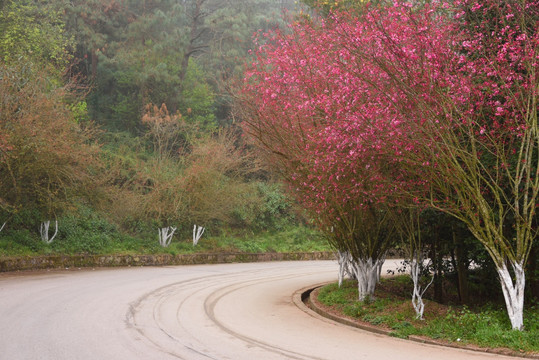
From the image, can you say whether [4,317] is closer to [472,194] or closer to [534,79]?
[472,194]

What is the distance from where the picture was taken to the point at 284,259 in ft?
90.8

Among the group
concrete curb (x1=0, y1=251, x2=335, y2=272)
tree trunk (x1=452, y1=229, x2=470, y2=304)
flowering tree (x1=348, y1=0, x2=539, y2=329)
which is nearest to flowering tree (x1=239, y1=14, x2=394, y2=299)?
flowering tree (x1=348, y1=0, x2=539, y2=329)

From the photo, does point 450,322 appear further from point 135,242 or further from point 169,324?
point 135,242

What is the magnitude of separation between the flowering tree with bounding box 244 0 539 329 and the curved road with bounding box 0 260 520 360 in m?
2.61

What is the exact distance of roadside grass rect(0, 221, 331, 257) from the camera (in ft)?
66.0

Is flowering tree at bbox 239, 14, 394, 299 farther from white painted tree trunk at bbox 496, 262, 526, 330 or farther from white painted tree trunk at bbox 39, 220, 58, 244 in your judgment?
white painted tree trunk at bbox 39, 220, 58, 244

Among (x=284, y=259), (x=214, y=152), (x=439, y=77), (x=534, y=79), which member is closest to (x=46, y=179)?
(x=214, y=152)

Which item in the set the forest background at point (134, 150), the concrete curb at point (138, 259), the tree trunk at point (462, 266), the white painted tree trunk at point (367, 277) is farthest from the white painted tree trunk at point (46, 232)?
the tree trunk at point (462, 266)

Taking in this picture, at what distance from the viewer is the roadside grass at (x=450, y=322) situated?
7961mm

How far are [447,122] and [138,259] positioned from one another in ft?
52.3

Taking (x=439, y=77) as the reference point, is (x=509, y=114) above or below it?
below

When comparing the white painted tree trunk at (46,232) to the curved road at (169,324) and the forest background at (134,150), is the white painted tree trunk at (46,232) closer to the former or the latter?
the forest background at (134,150)

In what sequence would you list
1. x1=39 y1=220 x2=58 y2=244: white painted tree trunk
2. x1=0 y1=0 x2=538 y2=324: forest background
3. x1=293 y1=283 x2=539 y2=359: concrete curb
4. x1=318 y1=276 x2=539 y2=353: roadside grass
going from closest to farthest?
x1=293 y1=283 x2=539 y2=359: concrete curb
x1=318 y1=276 x2=539 y2=353: roadside grass
x1=0 y1=0 x2=538 y2=324: forest background
x1=39 y1=220 x2=58 y2=244: white painted tree trunk

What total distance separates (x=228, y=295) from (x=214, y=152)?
1280 cm
